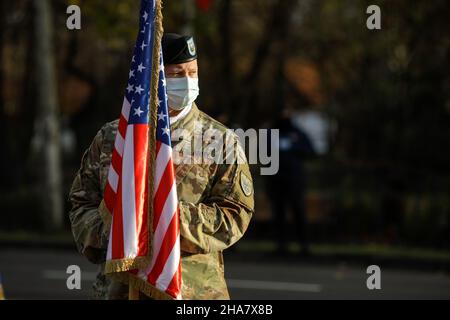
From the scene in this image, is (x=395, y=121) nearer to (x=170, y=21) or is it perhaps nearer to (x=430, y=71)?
(x=430, y=71)

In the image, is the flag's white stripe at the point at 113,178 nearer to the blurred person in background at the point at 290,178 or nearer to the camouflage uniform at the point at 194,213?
the camouflage uniform at the point at 194,213

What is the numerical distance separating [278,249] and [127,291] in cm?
1157

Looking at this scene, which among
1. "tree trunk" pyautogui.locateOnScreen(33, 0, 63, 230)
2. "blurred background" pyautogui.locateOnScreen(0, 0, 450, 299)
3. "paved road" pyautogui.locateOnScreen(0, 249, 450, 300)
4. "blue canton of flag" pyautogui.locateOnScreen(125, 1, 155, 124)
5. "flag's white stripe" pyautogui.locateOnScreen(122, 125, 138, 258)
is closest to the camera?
"flag's white stripe" pyautogui.locateOnScreen(122, 125, 138, 258)

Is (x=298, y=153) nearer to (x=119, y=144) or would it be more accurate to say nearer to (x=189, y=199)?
(x=189, y=199)

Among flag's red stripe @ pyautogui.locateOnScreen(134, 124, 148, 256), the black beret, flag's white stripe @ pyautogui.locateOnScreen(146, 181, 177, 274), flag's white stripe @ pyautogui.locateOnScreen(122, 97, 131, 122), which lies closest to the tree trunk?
the black beret

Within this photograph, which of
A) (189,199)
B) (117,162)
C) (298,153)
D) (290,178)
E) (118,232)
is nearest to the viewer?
(118,232)

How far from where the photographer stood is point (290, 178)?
51.3 feet

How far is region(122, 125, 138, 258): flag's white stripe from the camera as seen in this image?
13.9ft

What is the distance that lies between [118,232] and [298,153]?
37.1 ft

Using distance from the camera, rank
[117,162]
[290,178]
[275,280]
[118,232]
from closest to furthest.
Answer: [118,232] < [117,162] < [275,280] < [290,178]

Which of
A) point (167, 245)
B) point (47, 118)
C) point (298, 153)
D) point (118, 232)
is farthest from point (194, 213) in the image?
point (47, 118)

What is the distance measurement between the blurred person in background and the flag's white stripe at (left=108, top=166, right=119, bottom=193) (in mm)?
10984

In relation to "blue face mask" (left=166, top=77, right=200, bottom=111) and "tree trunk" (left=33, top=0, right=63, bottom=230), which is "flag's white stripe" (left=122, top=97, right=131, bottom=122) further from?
"tree trunk" (left=33, top=0, right=63, bottom=230)
